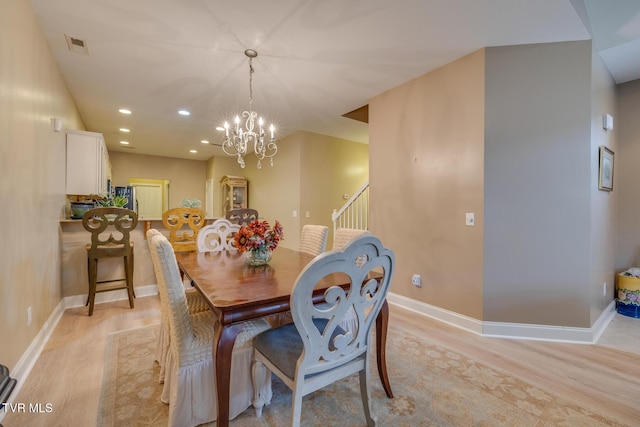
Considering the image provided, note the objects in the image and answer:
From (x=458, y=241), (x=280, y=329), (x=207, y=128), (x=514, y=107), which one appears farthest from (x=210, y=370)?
(x=207, y=128)

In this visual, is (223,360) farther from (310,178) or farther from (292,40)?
(310,178)

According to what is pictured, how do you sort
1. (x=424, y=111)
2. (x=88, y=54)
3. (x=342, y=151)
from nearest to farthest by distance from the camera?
(x=88, y=54)
(x=424, y=111)
(x=342, y=151)

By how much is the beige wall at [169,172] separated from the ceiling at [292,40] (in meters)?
3.87

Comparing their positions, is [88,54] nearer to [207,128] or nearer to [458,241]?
[207,128]

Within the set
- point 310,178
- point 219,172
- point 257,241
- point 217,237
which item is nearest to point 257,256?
point 257,241

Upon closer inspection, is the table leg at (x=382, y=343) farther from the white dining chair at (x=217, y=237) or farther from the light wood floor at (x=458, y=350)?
the white dining chair at (x=217, y=237)

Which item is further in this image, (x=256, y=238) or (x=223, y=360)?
(x=256, y=238)

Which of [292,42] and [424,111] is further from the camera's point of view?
[424,111]

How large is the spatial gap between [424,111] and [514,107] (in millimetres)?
820

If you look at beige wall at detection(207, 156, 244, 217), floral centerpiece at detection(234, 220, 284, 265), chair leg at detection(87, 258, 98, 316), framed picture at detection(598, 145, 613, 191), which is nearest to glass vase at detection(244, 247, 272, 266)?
floral centerpiece at detection(234, 220, 284, 265)

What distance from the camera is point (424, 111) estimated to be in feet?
9.88

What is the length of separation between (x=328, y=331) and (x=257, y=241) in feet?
3.04

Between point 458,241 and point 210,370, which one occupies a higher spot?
point 458,241

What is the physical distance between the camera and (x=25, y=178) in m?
1.94
